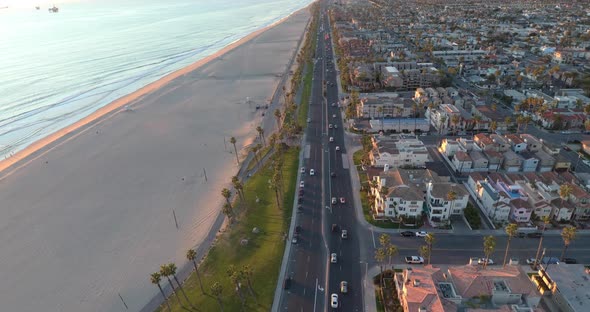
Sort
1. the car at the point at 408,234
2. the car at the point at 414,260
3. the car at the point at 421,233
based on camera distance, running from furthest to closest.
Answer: the car at the point at 408,234 < the car at the point at 421,233 < the car at the point at 414,260

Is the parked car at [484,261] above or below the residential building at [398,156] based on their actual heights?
below

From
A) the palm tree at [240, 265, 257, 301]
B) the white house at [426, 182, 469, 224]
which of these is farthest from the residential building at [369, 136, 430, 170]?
the palm tree at [240, 265, 257, 301]

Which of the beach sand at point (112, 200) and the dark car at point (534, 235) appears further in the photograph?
the dark car at point (534, 235)

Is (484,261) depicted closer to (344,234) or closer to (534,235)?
(534,235)

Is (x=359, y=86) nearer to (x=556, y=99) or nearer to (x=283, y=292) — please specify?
(x=556, y=99)

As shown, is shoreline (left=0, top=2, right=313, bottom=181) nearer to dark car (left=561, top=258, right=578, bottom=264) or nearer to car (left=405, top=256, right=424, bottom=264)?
car (left=405, top=256, right=424, bottom=264)

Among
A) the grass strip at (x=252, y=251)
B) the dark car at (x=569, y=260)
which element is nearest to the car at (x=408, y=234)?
the grass strip at (x=252, y=251)

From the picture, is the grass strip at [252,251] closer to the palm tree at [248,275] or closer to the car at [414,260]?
the palm tree at [248,275]

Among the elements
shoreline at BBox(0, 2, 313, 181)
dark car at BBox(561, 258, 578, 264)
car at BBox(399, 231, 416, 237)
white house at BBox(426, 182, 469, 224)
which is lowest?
dark car at BBox(561, 258, 578, 264)
